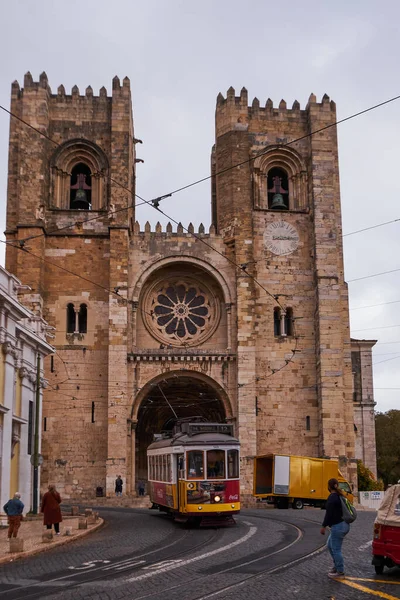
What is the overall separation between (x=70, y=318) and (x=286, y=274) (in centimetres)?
955

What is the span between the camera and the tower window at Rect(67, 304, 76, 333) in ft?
111

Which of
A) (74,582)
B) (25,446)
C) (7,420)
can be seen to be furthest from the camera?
(25,446)

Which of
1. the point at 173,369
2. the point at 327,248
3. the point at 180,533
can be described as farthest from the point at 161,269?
the point at 180,533

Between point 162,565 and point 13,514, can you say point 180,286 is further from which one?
point 162,565

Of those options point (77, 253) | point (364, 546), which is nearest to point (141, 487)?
point (77, 253)

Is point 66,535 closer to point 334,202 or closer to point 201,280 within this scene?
point 201,280

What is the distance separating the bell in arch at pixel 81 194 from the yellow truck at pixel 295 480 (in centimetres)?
1417

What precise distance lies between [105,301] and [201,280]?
15.1ft

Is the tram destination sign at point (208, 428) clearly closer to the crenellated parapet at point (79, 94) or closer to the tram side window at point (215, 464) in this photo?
the tram side window at point (215, 464)

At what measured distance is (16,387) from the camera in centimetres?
2325

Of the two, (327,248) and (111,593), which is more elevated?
(327,248)

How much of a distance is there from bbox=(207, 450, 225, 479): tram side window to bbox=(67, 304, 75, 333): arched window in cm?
1659

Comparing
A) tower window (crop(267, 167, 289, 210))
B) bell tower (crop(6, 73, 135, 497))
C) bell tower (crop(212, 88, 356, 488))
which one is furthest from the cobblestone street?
tower window (crop(267, 167, 289, 210))

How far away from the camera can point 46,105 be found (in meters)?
35.2
